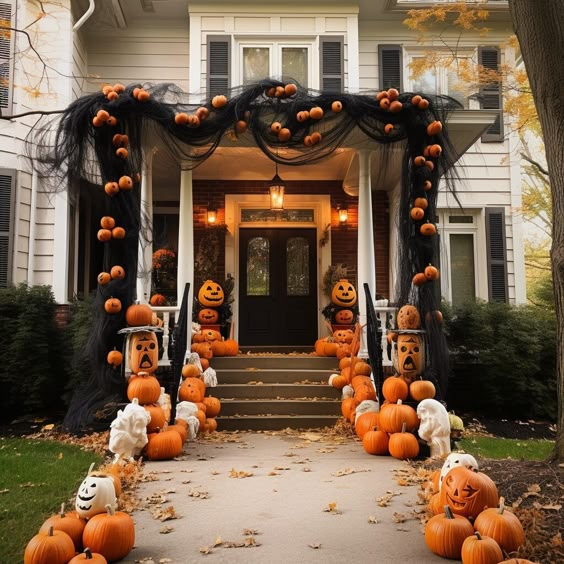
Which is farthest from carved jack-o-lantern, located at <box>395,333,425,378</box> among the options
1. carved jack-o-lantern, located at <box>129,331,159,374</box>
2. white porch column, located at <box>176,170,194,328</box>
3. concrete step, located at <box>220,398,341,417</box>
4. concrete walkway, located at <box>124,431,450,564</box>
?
white porch column, located at <box>176,170,194,328</box>

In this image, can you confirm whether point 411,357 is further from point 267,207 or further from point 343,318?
point 267,207

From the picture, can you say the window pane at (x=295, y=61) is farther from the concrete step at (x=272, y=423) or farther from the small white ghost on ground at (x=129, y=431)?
the small white ghost on ground at (x=129, y=431)

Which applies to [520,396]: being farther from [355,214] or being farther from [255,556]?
[255,556]

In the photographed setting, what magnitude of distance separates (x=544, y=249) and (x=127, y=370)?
1697 cm

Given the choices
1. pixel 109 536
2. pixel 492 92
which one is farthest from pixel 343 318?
pixel 109 536

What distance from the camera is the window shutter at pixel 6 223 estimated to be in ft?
27.0

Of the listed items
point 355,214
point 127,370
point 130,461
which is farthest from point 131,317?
point 355,214

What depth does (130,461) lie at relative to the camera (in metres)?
4.75

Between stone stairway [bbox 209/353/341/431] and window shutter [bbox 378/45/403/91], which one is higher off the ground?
window shutter [bbox 378/45/403/91]

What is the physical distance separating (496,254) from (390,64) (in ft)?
13.1

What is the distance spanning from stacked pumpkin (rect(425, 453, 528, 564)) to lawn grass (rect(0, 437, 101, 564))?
2.25 meters

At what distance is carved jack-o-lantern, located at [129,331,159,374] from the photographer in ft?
17.9

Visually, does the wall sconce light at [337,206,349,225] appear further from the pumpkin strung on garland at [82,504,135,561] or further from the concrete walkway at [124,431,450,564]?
the pumpkin strung on garland at [82,504,135,561]

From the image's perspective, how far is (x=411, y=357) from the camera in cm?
565
